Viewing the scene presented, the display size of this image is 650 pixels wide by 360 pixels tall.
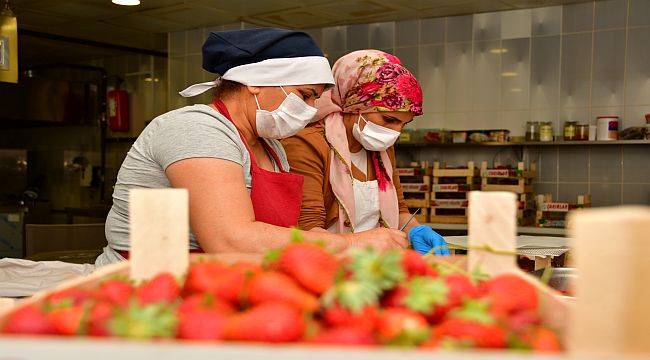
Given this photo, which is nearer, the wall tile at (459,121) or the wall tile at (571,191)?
the wall tile at (571,191)

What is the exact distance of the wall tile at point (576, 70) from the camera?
5176 mm

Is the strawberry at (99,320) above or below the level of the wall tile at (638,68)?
below

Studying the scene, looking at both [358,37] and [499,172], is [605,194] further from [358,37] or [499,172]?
[358,37]

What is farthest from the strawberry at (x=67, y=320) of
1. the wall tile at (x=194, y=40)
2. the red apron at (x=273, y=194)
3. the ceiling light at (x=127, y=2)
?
the wall tile at (x=194, y=40)

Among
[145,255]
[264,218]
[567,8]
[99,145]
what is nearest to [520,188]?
[567,8]

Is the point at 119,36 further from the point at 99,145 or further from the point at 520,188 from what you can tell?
the point at 520,188

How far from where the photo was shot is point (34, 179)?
27.0 feet

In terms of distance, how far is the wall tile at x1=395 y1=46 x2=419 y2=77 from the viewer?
5934 mm

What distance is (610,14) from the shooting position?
16.8 feet

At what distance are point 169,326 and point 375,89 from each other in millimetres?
1852

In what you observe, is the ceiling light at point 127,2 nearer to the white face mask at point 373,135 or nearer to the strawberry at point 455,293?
the white face mask at point 373,135

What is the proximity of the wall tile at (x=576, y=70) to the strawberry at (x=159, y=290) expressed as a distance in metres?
5.08

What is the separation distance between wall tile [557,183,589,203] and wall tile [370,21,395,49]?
211cm

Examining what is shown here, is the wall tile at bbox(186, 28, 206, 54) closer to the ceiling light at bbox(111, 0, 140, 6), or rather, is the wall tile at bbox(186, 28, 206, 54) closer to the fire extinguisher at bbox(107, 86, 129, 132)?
the ceiling light at bbox(111, 0, 140, 6)
